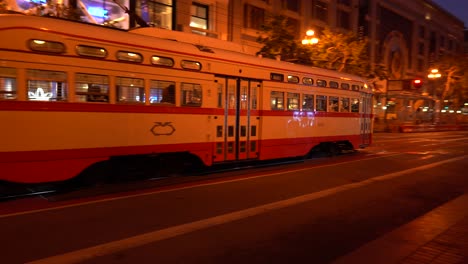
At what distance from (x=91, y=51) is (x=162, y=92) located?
6.11 feet

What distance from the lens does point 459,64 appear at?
49.2 m

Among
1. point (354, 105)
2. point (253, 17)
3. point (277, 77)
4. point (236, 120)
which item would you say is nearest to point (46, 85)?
point (236, 120)

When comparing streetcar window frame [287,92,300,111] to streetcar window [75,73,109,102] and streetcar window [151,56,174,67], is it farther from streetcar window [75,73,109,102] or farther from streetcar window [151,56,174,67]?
streetcar window [75,73,109,102]

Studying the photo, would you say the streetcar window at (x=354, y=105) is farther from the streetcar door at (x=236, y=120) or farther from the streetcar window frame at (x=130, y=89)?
the streetcar window frame at (x=130, y=89)

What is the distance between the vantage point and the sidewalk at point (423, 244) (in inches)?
192

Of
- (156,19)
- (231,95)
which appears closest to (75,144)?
(231,95)

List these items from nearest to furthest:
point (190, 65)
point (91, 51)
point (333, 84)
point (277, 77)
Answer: point (91, 51) → point (190, 65) → point (277, 77) → point (333, 84)

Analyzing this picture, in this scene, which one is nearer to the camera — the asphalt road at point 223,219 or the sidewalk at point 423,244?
the sidewalk at point 423,244

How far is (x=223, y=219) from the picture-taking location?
6.74 m

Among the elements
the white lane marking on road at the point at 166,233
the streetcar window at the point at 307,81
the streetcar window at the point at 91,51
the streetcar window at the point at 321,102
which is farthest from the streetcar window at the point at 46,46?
the streetcar window at the point at 321,102

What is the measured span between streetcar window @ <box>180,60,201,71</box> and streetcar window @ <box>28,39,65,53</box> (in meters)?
2.87

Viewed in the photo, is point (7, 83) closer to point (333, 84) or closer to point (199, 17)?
point (333, 84)

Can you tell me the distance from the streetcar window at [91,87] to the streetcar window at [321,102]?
301 inches

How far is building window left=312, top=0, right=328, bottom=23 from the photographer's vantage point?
37344 mm
